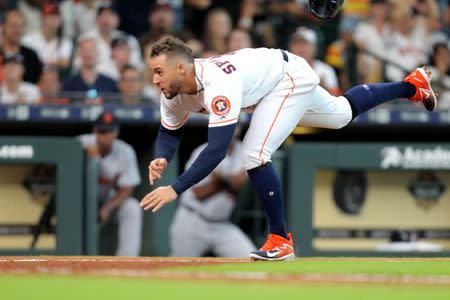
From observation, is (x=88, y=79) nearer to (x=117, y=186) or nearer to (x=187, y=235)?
(x=117, y=186)

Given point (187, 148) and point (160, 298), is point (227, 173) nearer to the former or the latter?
point (187, 148)

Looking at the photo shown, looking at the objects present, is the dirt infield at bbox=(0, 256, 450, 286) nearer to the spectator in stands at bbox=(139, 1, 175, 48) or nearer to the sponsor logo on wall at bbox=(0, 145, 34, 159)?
the sponsor logo on wall at bbox=(0, 145, 34, 159)

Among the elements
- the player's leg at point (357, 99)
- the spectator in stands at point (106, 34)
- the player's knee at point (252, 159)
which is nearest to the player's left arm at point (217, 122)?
the player's knee at point (252, 159)

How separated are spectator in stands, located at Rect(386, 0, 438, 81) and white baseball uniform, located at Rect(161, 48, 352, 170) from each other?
5.50m

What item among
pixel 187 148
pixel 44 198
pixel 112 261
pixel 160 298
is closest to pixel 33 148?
pixel 44 198

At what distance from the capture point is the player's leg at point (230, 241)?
34.5ft

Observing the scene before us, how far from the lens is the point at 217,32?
40.7 feet

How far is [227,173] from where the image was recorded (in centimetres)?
1080

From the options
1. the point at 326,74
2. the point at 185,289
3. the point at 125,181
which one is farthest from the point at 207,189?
the point at 185,289

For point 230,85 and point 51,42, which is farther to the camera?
point 51,42

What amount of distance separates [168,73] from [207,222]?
3.78m

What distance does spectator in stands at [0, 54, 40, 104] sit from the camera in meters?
11.0

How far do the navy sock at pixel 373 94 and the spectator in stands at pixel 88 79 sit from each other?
3.68 meters

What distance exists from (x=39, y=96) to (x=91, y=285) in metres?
5.46
